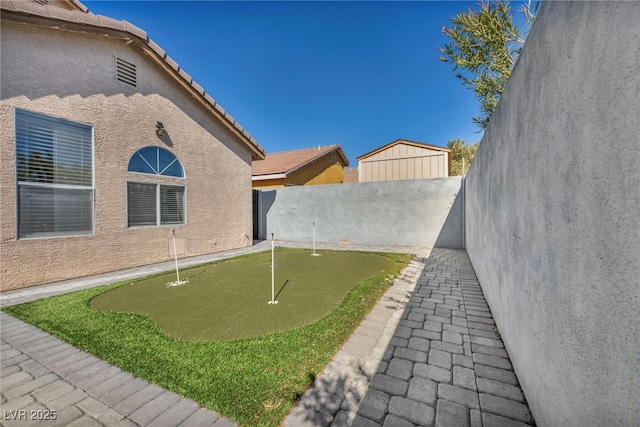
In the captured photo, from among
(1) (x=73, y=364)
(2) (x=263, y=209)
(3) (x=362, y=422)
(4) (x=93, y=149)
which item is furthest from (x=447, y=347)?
(2) (x=263, y=209)

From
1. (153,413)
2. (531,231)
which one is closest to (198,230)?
(153,413)

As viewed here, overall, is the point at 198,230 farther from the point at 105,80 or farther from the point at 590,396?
the point at 590,396

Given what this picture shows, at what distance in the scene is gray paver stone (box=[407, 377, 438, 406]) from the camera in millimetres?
2121

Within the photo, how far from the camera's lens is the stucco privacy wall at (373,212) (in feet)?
33.2

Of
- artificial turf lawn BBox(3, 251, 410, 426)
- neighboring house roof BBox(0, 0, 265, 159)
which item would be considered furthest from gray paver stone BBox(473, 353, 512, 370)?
neighboring house roof BBox(0, 0, 265, 159)

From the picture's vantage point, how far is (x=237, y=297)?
4.63m

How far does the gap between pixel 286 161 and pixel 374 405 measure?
17.5m

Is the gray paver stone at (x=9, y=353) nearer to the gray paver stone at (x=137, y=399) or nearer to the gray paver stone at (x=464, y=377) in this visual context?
the gray paver stone at (x=137, y=399)

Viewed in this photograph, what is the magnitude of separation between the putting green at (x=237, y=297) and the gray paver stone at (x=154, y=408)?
3.16 ft

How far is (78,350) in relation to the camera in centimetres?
291

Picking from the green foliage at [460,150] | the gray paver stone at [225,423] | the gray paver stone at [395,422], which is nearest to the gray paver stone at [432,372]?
the gray paver stone at [395,422]

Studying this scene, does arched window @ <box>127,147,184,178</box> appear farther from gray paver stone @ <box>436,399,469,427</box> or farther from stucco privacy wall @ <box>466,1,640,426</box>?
stucco privacy wall @ <box>466,1,640,426</box>

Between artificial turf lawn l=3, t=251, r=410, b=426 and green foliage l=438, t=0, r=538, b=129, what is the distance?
619cm

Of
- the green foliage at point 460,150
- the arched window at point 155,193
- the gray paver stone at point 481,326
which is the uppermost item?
the green foliage at point 460,150
